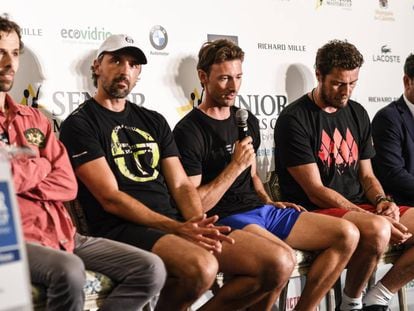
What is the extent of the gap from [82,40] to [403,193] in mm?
1776

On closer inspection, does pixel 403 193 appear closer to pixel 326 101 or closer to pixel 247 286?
pixel 326 101

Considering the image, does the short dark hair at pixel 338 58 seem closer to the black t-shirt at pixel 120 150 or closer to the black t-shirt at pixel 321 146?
the black t-shirt at pixel 321 146

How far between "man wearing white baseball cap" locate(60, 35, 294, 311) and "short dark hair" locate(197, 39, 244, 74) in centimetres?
41

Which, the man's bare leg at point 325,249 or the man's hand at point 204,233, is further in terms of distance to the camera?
the man's bare leg at point 325,249

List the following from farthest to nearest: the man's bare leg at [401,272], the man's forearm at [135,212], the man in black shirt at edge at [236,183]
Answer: the man's bare leg at [401,272] < the man in black shirt at edge at [236,183] < the man's forearm at [135,212]

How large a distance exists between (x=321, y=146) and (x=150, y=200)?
102 centimetres

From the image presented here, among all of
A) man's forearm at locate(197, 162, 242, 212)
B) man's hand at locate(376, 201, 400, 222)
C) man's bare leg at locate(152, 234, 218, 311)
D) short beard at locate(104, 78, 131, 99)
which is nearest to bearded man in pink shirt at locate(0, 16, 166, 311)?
man's bare leg at locate(152, 234, 218, 311)

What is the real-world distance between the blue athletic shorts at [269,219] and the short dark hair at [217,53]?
0.68 m

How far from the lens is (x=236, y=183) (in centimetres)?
329

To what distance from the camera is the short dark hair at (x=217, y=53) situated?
3.36 meters

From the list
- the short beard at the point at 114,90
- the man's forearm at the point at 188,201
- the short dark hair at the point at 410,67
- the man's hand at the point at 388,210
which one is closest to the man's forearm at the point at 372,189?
the man's hand at the point at 388,210

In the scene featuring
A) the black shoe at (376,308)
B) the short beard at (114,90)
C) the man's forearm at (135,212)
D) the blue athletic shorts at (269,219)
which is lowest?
the black shoe at (376,308)

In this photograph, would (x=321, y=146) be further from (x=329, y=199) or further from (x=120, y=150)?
(x=120, y=150)

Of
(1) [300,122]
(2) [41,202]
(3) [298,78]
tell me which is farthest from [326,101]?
(2) [41,202]
